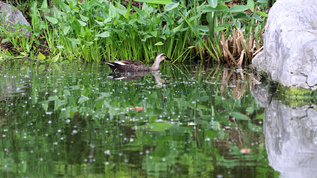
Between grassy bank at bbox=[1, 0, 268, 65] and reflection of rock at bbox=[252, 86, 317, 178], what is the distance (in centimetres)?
424

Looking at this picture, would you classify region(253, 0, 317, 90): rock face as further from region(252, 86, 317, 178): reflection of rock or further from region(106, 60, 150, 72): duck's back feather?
region(106, 60, 150, 72): duck's back feather

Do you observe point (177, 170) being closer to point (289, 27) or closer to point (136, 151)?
point (136, 151)

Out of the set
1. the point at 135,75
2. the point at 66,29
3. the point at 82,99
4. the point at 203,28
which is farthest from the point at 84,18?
the point at 82,99

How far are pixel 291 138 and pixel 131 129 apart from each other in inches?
58.7

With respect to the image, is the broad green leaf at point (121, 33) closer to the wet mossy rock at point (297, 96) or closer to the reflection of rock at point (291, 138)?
the wet mossy rock at point (297, 96)

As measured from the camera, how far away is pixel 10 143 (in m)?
3.56

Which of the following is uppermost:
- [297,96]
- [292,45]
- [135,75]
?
[292,45]

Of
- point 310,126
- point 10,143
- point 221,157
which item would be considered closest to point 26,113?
point 10,143

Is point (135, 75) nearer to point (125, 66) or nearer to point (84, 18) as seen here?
point (125, 66)

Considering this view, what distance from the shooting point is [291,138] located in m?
3.68

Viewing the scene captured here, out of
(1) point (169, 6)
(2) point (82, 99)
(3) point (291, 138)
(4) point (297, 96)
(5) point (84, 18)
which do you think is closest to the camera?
(3) point (291, 138)

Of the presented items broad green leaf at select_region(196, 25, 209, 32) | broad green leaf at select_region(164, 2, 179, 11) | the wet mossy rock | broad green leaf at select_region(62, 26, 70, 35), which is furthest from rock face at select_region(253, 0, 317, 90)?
broad green leaf at select_region(62, 26, 70, 35)

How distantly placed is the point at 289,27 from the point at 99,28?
16.2 feet

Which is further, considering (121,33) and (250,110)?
(121,33)
